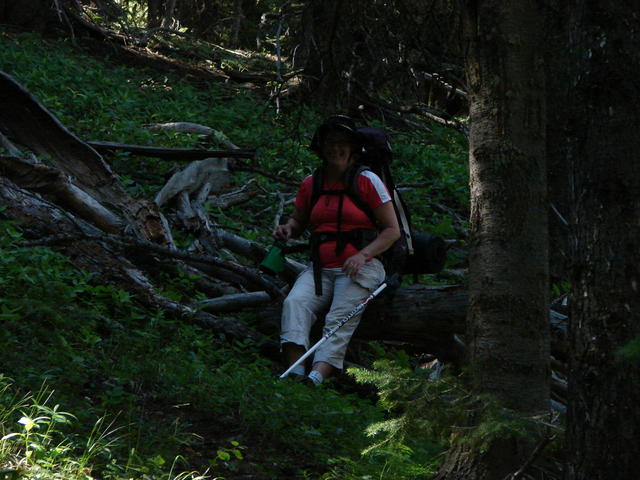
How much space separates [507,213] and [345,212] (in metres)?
2.93

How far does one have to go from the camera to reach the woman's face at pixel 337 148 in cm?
662

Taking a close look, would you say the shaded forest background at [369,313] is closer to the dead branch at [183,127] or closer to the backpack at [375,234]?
the backpack at [375,234]

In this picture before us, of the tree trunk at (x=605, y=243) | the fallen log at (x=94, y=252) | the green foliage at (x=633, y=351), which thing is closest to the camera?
the green foliage at (x=633, y=351)

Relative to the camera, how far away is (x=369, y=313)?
674 centimetres

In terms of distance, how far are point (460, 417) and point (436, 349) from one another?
3.24m

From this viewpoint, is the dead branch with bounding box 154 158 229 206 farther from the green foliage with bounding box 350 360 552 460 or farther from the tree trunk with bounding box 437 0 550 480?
the green foliage with bounding box 350 360 552 460

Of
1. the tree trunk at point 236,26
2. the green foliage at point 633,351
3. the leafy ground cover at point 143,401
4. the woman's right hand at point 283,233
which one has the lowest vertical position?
the leafy ground cover at point 143,401

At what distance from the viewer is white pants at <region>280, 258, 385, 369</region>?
646 centimetres

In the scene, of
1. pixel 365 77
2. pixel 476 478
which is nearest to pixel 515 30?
pixel 476 478

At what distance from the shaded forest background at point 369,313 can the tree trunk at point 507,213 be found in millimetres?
10

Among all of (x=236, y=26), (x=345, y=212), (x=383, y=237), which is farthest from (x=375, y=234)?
(x=236, y=26)

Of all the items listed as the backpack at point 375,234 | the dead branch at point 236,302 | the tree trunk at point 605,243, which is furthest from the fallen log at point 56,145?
the tree trunk at point 605,243

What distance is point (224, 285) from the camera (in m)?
7.72

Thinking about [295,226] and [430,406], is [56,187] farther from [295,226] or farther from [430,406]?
[430,406]
